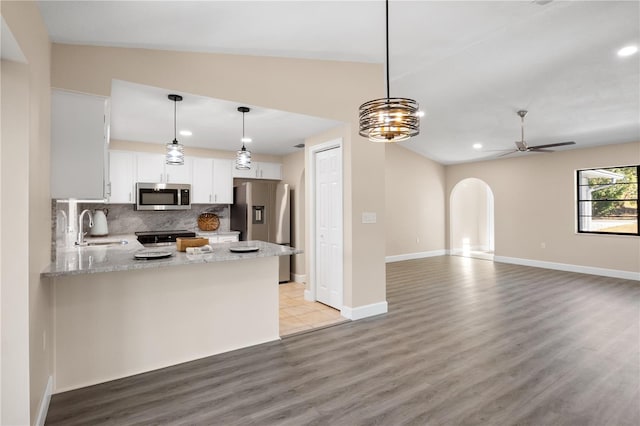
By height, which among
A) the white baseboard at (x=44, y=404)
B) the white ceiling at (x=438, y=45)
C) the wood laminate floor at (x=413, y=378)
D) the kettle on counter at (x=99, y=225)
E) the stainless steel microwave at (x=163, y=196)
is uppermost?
the white ceiling at (x=438, y=45)

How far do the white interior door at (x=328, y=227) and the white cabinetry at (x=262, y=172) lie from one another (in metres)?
1.77

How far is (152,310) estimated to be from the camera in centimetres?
276

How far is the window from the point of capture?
6277 mm

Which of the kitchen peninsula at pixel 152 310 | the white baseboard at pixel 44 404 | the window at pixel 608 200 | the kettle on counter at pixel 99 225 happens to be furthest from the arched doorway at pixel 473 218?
the white baseboard at pixel 44 404

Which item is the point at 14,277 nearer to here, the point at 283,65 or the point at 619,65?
the point at 283,65

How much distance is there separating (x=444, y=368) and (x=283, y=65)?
3.30 meters

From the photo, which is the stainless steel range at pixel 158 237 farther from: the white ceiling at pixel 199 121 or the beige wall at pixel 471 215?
the beige wall at pixel 471 215

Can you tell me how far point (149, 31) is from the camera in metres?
2.46

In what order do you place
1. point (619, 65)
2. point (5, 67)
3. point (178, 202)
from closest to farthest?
point (5, 67), point (619, 65), point (178, 202)

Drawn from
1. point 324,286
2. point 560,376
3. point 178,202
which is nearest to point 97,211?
point 178,202

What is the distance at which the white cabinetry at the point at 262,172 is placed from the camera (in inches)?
233

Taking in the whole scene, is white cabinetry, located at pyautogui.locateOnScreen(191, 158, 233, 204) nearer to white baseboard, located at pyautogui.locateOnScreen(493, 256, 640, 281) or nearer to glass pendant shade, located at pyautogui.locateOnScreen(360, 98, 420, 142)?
glass pendant shade, located at pyautogui.locateOnScreen(360, 98, 420, 142)

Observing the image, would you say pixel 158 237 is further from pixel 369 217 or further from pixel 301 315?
pixel 369 217

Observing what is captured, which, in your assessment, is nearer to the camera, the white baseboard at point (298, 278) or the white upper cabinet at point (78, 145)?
the white upper cabinet at point (78, 145)
